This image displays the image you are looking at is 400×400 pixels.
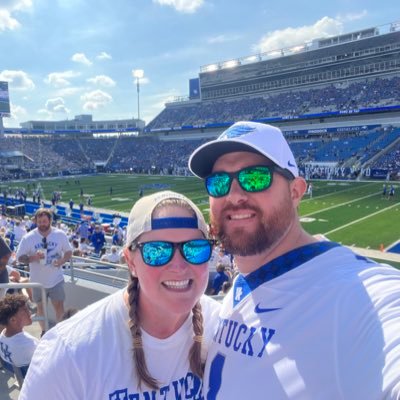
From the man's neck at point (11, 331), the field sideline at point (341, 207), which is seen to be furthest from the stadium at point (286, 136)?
the man's neck at point (11, 331)

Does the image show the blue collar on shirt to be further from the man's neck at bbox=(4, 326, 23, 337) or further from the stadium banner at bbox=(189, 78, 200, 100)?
the stadium banner at bbox=(189, 78, 200, 100)

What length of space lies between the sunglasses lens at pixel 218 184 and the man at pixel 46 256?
3.89 meters

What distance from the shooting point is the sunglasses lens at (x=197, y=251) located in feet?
6.03

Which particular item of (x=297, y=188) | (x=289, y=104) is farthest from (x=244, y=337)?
Result: (x=289, y=104)

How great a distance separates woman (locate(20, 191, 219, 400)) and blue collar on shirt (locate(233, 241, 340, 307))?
213mm

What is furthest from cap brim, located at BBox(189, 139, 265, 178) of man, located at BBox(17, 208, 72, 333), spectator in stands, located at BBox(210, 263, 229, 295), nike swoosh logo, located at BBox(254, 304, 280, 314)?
spectator in stands, located at BBox(210, 263, 229, 295)

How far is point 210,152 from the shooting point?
6.57 feet

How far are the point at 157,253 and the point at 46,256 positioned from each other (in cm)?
398

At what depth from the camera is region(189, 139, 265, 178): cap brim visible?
1875 millimetres

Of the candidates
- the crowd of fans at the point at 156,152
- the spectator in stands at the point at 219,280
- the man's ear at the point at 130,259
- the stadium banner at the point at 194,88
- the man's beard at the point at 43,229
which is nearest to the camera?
the man's ear at the point at 130,259

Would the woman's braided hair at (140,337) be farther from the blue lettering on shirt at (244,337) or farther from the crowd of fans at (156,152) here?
the crowd of fans at (156,152)

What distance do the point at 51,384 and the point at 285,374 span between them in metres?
0.96

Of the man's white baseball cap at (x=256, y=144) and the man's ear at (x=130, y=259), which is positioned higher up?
the man's white baseball cap at (x=256, y=144)

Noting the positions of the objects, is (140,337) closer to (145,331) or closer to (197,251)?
(145,331)
